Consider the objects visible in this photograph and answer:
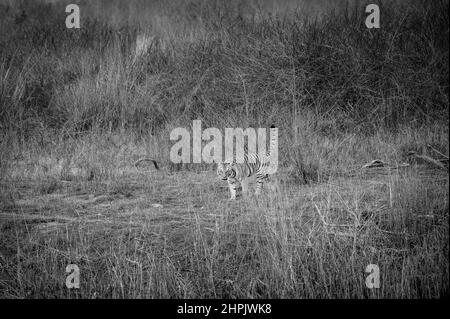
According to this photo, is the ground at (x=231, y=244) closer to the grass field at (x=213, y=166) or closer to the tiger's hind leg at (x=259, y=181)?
the grass field at (x=213, y=166)

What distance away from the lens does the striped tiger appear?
4.37m

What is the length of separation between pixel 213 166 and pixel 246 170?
1.11 metres

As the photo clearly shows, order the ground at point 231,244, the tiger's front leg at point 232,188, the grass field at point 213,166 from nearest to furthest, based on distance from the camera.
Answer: the ground at point 231,244 → the grass field at point 213,166 → the tiger's front leg at point 232,188

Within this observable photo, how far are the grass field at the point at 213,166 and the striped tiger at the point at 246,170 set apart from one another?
18 centimetres

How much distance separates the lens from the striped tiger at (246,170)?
437cm

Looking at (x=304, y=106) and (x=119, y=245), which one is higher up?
(x=304, y=106)

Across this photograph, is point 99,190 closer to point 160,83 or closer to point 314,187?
point 314,187

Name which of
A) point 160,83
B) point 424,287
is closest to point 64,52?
point 160,83

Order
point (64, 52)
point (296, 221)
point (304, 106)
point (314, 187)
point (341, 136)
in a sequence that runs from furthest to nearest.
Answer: point (64, 52)
point (304, 106)
point (341, 136)
point (314, 187)
point (296, 221)

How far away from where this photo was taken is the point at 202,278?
2.79m

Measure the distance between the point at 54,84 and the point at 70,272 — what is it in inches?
226

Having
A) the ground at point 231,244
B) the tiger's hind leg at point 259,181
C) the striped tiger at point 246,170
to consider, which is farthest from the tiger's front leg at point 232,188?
the tiger's hind leg at point 259,181

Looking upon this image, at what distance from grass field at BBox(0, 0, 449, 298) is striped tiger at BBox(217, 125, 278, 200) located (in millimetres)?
184

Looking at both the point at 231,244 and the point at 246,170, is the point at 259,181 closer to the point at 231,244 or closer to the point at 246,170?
the point at 246,170
